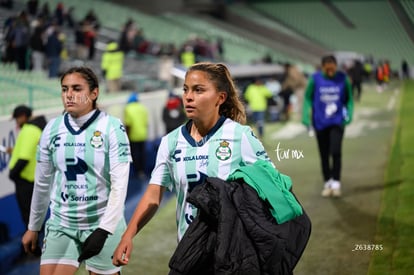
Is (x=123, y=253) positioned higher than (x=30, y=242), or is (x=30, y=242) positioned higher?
(x=123, y=253)

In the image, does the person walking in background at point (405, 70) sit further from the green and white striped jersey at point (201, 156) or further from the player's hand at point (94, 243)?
the player's hand at point (94, 243)

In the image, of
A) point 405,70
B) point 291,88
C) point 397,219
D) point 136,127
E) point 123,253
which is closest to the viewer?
point 123,253

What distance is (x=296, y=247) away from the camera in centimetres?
245

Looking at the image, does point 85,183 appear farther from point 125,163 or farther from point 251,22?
point 251,22

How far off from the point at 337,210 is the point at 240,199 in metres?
4.00

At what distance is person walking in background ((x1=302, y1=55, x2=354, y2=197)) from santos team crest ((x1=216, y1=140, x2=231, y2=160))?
4.03 meters

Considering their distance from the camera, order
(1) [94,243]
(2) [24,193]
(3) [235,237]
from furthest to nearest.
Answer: (2) [24,193]
(1) [94,243]
(3) [235,237]

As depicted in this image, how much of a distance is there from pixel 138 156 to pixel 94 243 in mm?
6819

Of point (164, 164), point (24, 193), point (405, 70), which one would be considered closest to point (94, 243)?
point (164, 164)

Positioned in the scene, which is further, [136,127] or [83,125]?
[136,127]

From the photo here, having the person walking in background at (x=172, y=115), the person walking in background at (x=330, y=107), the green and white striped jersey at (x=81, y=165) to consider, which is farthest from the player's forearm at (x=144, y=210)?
the person walking in background at (x=172, y=115)

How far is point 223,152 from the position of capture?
2691mm

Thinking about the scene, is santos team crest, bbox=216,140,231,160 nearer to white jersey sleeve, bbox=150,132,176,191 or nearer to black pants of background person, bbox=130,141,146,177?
white jersey sleeve, bbox=150,132,176,191

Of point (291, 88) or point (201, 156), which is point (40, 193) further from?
point (291, 88)
